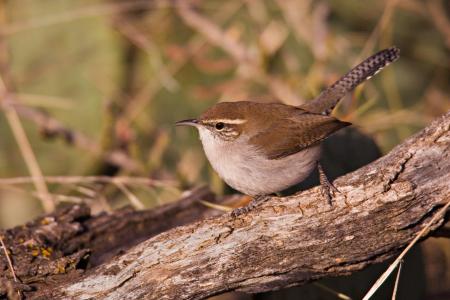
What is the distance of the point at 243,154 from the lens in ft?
10.9

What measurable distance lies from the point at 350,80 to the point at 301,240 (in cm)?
132

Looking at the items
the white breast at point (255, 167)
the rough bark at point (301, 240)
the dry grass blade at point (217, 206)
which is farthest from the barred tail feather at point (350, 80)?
the rough bark at point (301, 240)

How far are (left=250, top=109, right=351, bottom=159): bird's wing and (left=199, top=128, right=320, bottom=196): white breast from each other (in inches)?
1.3

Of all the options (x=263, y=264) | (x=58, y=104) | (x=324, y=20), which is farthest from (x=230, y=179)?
(x=324, y=20)

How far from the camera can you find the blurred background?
16.5 ft

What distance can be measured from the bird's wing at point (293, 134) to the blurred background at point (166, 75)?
130 centimetres

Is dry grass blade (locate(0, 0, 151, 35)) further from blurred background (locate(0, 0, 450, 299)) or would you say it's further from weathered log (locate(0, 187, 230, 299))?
weathered log (locate(0, 187, 230, 299))

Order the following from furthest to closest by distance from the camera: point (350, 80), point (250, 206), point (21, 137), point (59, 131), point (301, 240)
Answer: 1. point (59, 131)
2. point (21, 137)
3. point (350, 80)
4. point (250, 206)
5. point (301, 240)

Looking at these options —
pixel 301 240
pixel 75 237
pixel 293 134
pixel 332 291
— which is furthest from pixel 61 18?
pixel 301 240

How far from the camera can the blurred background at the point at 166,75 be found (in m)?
5.02

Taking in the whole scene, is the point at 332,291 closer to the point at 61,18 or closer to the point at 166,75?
the point at 166,75

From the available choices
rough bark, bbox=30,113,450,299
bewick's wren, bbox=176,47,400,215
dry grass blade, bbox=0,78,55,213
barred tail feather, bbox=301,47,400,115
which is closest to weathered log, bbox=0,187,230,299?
rough bark, bbox=30,113,450,299

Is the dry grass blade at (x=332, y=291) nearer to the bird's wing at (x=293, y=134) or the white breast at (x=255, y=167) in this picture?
the white breast at (x=255, y=167)

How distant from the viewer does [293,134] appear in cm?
339
